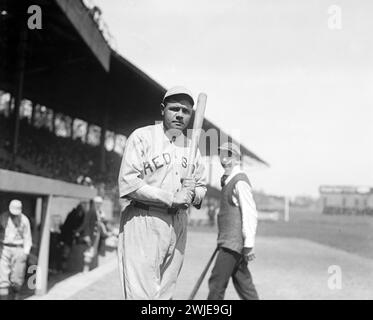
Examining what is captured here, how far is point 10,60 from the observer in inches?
650

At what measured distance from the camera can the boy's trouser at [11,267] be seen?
23.3 feet

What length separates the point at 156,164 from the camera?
3.13m

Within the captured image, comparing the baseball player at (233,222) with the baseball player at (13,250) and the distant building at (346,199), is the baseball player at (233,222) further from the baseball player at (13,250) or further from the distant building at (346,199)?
the distant building at (346,199)

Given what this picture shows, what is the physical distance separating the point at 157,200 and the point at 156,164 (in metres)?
0.23

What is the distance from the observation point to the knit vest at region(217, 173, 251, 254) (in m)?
5.55

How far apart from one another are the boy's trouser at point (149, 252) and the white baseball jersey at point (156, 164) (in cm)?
11

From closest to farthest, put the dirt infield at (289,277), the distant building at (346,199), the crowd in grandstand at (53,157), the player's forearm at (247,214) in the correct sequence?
the player's forearm at (247,214)
the dirt infield at (289,277)
the crowd in grandstand at (53,157)
the distant building at (346,199)

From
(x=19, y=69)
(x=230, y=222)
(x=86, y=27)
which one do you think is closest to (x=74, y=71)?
(x=19, y=69)

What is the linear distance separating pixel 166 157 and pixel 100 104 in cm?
2110

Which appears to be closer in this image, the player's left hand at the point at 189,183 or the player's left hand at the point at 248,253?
the player's left hand at the point at 189,183

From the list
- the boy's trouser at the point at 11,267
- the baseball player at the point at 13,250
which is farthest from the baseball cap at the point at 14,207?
the boy's trouser at the point at 11,267

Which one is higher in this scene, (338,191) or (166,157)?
(338,191)
